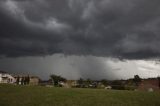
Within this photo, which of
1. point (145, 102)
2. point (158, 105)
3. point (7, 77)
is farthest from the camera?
point (7, 77)

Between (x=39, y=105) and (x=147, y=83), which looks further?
(x=147, y=83)

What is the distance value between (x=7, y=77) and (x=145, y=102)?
132m

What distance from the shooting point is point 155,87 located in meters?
106

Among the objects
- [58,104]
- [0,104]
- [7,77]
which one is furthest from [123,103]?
[7,77]

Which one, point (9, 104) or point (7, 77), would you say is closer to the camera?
point (9, 104)

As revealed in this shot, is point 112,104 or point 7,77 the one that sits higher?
point 7,77

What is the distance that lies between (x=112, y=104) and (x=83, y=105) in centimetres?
312

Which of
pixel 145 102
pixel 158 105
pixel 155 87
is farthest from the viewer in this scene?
pixel 155 87

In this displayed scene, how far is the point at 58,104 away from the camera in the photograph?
2967 cm

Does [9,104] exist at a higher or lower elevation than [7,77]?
lower

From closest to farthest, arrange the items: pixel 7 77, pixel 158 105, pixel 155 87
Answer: pixel 158 105
pixel 155 87
pixel 7 77

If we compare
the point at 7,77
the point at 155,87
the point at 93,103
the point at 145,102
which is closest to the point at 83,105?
the point at 93,103

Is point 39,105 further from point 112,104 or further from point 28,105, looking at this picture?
point 112,104

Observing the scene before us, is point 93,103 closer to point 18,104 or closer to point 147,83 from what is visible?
point 18,104
